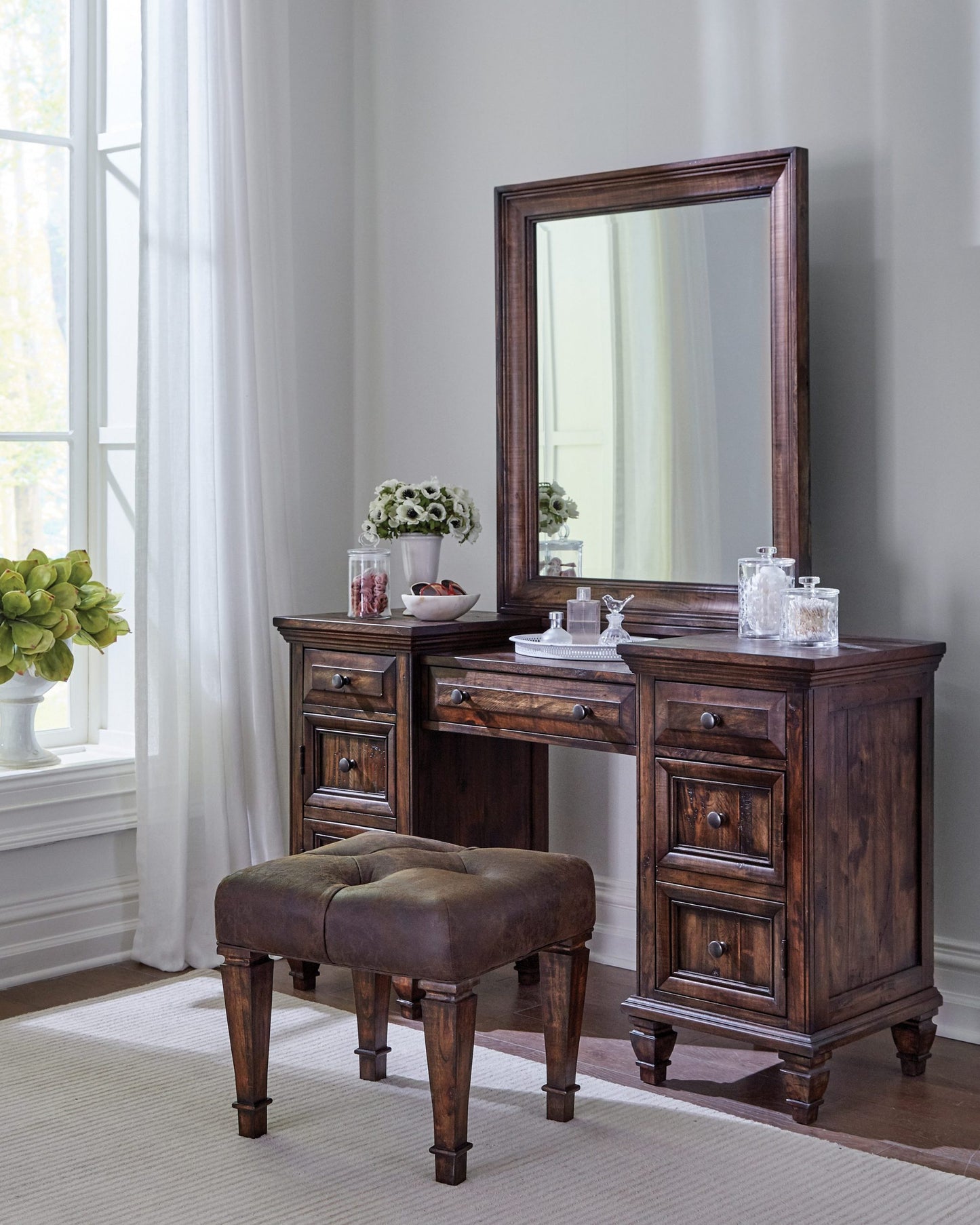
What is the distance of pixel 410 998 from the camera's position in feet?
9.80

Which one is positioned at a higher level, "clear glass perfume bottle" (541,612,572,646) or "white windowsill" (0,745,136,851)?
"clear glass perfume bottle" (541,612,572,646)

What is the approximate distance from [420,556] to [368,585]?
0.48 ft

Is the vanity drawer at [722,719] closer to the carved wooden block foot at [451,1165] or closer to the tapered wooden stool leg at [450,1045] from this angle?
the tapered wooden stool leg at [450,1045]

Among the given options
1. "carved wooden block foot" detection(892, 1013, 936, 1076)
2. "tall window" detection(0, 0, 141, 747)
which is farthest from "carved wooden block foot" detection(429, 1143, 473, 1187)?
"tall window" detection(0, 0, 141, 747)

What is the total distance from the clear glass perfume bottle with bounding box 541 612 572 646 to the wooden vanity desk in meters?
0.08

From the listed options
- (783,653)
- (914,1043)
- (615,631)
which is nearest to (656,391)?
(615,631)

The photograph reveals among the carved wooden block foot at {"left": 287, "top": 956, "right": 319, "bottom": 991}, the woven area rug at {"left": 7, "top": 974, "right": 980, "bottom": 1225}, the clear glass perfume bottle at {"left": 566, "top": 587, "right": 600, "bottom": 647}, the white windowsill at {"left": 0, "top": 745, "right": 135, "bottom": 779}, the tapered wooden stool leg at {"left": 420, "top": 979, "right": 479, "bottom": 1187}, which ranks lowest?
the woven area rug at {"left": 7, "top": 974, "right": 980, "bottom": 1225}

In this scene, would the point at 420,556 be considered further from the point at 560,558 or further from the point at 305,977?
the point at 305,977

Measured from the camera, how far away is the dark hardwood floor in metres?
2.41

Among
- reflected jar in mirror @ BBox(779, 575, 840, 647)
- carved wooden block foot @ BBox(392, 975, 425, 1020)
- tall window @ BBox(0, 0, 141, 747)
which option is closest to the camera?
reflected jar in mirror @ BBox(779, 575, 840, 647)

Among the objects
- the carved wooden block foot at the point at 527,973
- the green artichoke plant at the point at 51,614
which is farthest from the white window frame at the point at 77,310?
the carved wooden block foot at the point at 527,973

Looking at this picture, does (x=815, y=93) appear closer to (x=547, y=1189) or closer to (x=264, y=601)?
(x=264, y=601)

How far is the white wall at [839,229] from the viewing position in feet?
9.32

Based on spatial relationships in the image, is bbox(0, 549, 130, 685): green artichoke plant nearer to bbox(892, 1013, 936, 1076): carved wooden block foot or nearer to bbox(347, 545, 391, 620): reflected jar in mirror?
bbox(347, 545, 391, 620): reflected jar in mirror
